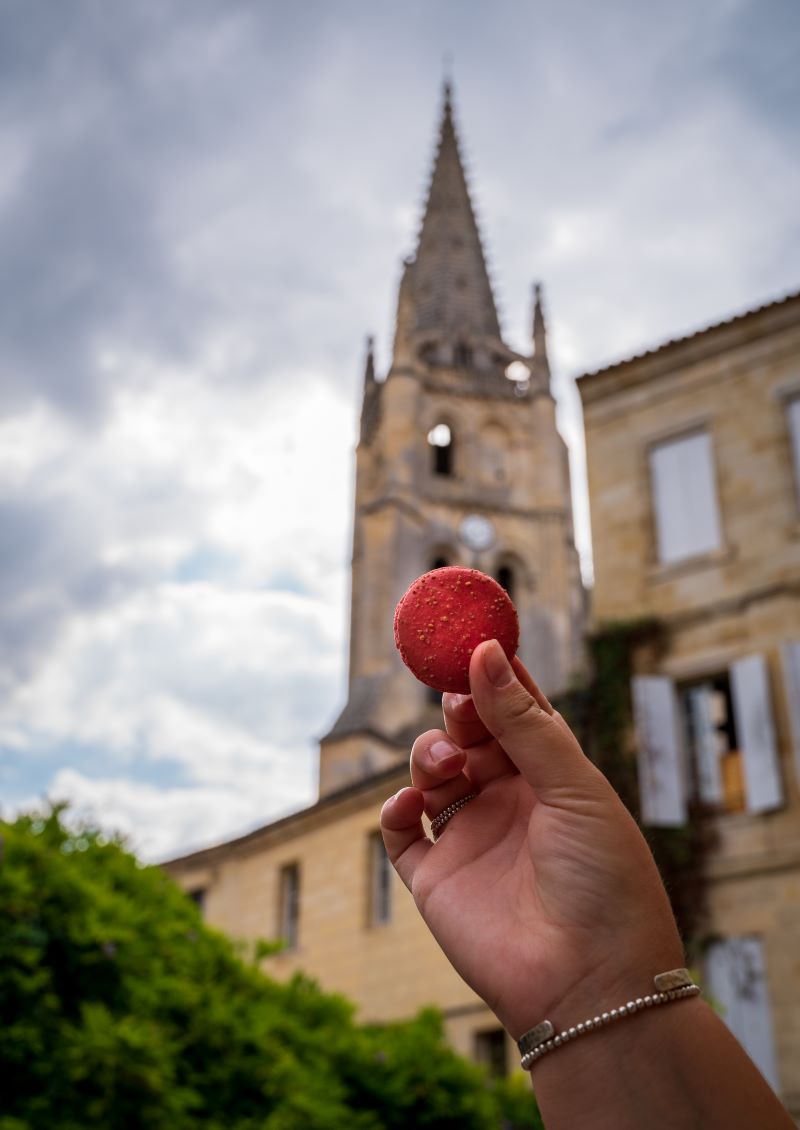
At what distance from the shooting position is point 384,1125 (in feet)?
29.5

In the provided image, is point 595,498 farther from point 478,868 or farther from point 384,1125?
point 478,868

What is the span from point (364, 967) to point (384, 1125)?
11.2m

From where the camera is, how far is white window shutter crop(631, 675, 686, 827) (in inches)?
604

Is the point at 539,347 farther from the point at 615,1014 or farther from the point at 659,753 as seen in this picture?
the point at 615,1014

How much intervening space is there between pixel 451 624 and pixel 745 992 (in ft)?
45.4

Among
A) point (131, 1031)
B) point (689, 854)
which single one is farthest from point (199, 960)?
point (689, 854)

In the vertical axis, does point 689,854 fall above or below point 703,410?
below

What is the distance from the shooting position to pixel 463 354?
2256 inches

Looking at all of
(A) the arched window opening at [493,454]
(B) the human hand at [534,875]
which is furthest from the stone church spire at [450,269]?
(B) the human hand at [534,875]

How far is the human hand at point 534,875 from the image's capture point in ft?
5.67

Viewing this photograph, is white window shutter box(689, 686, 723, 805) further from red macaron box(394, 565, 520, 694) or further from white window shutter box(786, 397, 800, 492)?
red macaron box(394, 565, 520, 694)

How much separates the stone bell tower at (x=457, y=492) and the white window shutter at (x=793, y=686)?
84.8 feet

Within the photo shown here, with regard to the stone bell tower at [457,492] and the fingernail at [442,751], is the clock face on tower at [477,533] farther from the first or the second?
the fingernail at [442,751]

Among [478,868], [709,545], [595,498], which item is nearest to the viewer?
[478,868]
